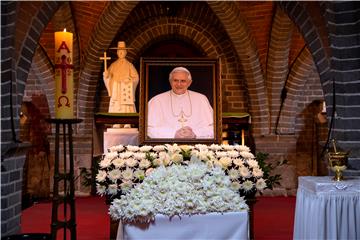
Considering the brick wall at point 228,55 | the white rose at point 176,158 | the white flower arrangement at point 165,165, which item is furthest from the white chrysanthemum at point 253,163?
the brick wall at point 228,55

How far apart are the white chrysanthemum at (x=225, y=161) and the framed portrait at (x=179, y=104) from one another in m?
0.92

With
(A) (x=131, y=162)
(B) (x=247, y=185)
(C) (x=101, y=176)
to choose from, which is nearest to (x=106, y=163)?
(C) (x=101, y=176)

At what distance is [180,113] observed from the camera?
219 inches

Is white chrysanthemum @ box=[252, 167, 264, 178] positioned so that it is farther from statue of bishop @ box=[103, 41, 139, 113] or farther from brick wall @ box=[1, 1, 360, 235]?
statue of bishop @ box=[103, 41, 139, 113]

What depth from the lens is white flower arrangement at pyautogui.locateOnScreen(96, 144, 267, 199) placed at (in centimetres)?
441

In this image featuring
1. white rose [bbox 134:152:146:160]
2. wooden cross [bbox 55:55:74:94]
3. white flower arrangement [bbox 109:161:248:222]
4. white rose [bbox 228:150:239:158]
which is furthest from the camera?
white rose [bbox 228:150:239:158]

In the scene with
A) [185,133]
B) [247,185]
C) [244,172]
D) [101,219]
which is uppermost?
[185,133]

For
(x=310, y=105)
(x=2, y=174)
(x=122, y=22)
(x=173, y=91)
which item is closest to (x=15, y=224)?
(x=2, y=174)

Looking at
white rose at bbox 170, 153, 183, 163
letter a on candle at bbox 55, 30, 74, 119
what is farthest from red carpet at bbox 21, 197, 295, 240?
letter a on candle at bbox 55, 30, 74, 119

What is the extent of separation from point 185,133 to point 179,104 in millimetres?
349

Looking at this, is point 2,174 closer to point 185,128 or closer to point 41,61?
point 185,128

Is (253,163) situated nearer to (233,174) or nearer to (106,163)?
(233,174)

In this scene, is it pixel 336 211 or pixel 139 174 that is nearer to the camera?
pixel 336 211

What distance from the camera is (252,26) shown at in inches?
356
